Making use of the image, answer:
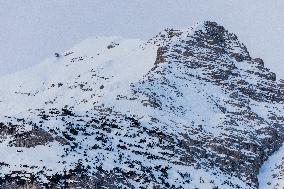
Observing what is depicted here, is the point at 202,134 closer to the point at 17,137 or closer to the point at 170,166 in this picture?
the point at 170,166

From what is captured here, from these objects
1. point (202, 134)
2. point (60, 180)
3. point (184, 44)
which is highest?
point (184, 44)

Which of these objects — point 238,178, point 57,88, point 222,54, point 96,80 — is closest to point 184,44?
point 222,54

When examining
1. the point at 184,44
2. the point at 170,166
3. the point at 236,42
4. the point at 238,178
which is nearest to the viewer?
the point at 170,166

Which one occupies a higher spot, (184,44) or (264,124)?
(184,44)

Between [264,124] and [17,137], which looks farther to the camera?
[264,124]

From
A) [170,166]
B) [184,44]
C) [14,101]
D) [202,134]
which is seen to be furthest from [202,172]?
[14,101]

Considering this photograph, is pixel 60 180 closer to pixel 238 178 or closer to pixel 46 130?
pixel 46 130

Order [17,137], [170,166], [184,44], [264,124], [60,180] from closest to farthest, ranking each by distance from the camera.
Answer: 1. [60,180]
2. [17,137]
3. [170,166]
4. [264,124]
5. [184,44]
